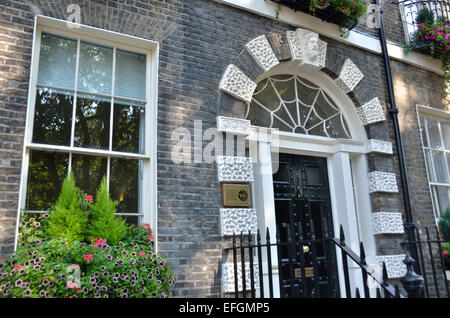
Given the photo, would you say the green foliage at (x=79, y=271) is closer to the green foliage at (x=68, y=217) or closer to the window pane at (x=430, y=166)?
the green foliage at (x=68, y=217)

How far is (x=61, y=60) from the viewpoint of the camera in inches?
179

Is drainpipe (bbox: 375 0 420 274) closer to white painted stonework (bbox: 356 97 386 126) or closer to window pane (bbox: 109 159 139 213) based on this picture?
white painted stonework (bbox: 356 97 386 126)

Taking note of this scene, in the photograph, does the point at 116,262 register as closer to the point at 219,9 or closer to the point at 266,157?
the point at 266,157

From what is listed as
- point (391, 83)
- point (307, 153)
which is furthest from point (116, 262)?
point (391, 83)

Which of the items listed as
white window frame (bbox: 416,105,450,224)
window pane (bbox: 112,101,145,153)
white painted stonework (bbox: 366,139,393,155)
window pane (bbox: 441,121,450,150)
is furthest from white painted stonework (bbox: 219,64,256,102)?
window pane (bbox: 441,121,450,150)

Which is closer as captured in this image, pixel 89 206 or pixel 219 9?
pixel 89 206

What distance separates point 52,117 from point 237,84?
2.39 m

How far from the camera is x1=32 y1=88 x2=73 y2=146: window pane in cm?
425

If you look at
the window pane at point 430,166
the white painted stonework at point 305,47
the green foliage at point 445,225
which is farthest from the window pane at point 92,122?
the window pane at point 430,166

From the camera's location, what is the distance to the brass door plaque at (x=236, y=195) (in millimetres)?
4855

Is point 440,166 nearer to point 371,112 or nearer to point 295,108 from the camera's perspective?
point 371,112

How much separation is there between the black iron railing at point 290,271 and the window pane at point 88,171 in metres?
1.69

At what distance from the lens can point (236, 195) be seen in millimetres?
4922
